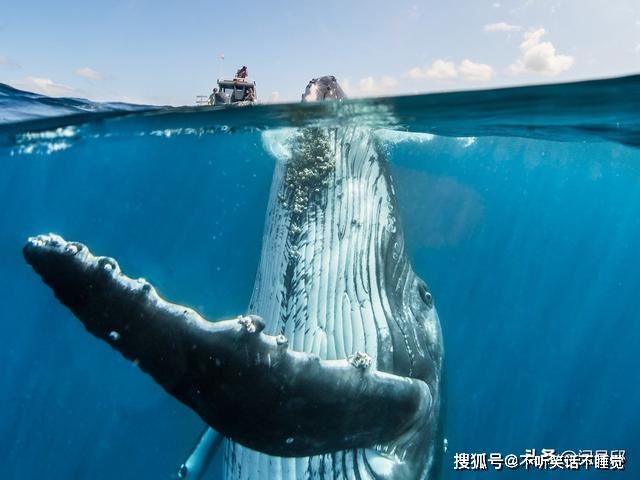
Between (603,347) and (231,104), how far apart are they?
22719 mm

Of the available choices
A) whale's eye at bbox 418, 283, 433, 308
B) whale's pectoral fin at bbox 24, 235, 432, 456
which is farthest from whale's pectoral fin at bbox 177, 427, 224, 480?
whale's pectoral fin at bbox 24, 235, 432, 456

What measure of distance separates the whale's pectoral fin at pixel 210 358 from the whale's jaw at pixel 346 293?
54.1 inches

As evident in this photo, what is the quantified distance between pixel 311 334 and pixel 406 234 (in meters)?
4.30

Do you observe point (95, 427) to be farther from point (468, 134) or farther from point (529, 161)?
point (529, 161)

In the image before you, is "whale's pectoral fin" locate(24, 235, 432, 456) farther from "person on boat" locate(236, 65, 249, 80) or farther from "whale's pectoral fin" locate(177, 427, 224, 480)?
"person on boat" locate(236, 65, 249, 80)

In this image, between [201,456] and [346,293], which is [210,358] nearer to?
[346,293]

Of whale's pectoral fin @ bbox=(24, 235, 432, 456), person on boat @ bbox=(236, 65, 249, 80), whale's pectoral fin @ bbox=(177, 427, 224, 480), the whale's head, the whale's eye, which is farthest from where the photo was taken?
person on boat @ bbox=(236, 65, 249, 80)

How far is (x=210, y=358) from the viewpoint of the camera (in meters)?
2.68

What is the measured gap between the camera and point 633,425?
22297mm

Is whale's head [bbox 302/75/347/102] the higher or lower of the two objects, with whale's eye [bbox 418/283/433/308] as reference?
higher

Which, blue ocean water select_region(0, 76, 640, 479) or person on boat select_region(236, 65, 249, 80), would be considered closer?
A: blue ocean water select_region(0, 76, 640, 479)

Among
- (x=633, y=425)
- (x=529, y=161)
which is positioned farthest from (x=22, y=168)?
(x=633, y=425)

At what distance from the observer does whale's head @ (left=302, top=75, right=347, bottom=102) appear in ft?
21.4

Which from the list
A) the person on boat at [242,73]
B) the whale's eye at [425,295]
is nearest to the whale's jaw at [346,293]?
the whale's eye at [425,295]
